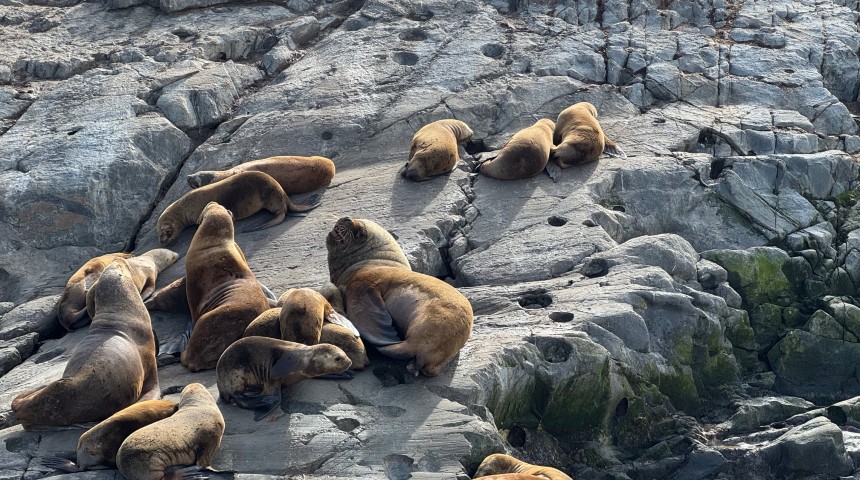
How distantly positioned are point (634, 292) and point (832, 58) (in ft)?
23.9

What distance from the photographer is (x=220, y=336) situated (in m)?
9.20

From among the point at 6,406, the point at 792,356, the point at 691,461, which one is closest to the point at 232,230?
the point at 6,406

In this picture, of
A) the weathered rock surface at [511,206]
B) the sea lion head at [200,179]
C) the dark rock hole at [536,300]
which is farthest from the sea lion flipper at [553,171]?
the sea lion head at [200,179]

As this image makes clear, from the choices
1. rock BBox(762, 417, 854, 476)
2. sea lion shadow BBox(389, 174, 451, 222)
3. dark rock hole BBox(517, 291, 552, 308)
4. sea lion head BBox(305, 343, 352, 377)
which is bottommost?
rock BBox(762, 417, 854, 476)

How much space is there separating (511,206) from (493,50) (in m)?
3.92

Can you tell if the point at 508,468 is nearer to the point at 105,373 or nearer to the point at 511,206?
the point at 105,373

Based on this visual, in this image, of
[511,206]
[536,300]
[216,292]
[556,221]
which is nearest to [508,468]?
[536,300]

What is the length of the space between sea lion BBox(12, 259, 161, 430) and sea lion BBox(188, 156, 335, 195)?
3243 millimetres

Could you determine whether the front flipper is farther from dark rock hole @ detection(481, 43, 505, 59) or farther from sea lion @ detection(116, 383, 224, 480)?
dark rock hole @ detection(481, 43, 505, 59)

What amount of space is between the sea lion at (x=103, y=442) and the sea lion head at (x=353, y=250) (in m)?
2.75

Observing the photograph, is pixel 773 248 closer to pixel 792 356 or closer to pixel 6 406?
pixel 792 356

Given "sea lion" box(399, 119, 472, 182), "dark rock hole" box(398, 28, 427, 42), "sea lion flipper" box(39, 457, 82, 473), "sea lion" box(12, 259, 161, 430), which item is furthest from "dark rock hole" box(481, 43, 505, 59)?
"sea lion flipper" box(39, 457, 82, 473)

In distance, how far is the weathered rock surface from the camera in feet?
29.5

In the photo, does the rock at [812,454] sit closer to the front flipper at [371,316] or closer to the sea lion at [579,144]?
the front flipper at [371,316]
